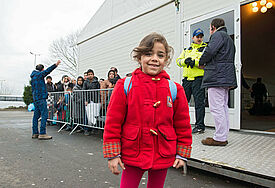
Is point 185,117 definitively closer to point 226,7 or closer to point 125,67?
point 226,7

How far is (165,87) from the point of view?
6.07 ft

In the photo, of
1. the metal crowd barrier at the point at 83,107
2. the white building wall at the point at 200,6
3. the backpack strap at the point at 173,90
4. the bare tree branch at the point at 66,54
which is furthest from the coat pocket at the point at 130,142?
the bare tree branch at the point at 66,54

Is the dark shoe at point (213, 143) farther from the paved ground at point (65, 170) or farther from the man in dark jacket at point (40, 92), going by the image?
the man in dark jacket at point (40, 92)

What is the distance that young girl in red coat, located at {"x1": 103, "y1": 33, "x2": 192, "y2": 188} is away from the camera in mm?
1729

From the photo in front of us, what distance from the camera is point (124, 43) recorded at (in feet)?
32.0

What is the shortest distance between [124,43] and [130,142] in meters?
8.43

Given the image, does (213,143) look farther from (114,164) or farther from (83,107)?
(83,107)

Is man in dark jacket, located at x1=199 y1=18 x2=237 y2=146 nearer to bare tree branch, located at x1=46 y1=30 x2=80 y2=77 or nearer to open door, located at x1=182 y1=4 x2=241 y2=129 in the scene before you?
open door, located at x1=182 y1=4 x2=241 y2=129

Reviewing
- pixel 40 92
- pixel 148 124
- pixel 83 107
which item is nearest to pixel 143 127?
pixel 148 124

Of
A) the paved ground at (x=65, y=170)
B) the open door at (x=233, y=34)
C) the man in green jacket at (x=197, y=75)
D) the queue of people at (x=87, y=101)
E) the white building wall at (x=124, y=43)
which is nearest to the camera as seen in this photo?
the paved ground at (x=65, y=170)

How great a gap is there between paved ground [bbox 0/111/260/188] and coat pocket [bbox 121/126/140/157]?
1.60 meters

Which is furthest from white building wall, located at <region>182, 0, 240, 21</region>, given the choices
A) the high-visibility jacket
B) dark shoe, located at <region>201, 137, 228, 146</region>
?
dark shoe, located at <region>201, 137, 228, 146</region>

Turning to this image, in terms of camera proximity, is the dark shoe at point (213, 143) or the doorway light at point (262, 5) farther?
the doorway light at point (262, 5)

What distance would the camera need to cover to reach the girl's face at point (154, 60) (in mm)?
1844
